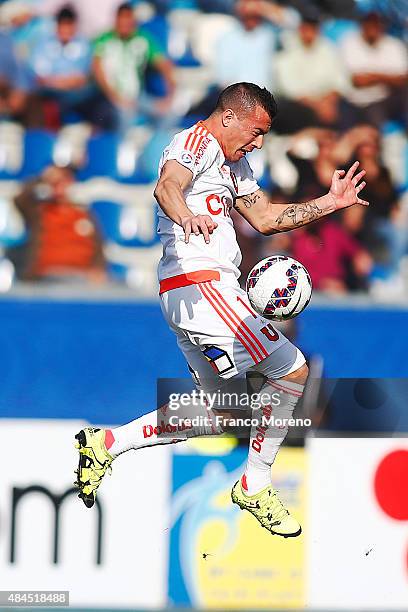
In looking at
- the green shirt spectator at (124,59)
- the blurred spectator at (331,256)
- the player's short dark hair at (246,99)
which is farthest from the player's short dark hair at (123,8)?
the player's short dark hair at (246,99)

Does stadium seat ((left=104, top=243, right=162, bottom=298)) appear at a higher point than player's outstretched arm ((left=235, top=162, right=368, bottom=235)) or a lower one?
higher

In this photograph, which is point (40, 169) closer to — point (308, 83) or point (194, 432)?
point (308, 83)

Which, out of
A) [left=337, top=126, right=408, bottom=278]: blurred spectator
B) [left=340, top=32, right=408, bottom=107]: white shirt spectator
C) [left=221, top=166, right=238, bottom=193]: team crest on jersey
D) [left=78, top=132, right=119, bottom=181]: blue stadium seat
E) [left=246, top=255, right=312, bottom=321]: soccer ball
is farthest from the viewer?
[left=340, top=32, right=408, bottom=107]: white shirt spectator

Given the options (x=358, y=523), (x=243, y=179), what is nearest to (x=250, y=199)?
(x=243, y=179)

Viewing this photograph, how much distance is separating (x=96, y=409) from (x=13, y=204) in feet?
7.11

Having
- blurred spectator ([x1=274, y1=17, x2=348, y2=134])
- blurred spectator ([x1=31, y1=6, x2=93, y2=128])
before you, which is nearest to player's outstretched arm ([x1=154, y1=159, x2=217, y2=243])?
blurred spectator ([x1=274, y1=17, x2=348, y2=134])

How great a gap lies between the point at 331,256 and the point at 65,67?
249cm

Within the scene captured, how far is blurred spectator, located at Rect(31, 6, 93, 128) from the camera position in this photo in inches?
305

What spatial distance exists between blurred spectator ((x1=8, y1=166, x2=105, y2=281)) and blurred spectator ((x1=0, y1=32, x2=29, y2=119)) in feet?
2.25

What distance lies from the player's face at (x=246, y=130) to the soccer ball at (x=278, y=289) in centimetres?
57

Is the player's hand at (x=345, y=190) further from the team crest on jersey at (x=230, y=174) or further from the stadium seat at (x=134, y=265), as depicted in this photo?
the stadium seat at (x=134, y=265)

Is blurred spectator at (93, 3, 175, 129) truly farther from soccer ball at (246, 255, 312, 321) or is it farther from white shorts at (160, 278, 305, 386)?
soccer ball at (246, 255, 312, 321)

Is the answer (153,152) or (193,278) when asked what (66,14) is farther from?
(193,278)

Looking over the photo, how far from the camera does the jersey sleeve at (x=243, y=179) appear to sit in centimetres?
529
